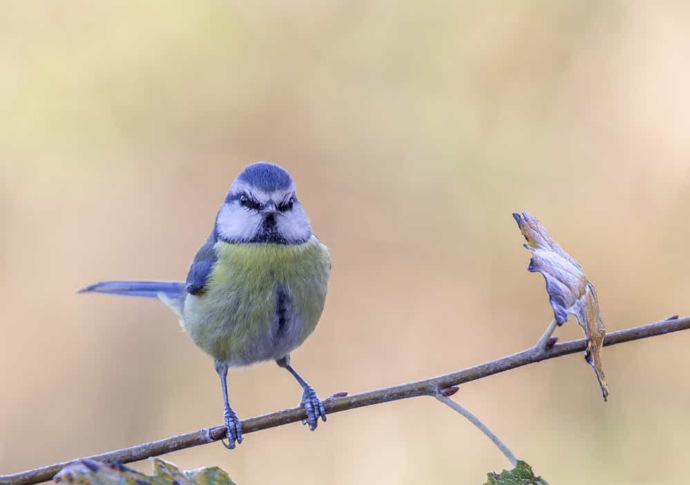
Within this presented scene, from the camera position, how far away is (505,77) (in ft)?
16.9

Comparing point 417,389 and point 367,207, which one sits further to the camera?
point 367,207

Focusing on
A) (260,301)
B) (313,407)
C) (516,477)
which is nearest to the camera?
(516,477)

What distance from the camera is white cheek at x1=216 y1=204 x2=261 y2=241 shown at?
2873mm

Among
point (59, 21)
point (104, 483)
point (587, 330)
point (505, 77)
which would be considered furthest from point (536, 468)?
point (59, 21)

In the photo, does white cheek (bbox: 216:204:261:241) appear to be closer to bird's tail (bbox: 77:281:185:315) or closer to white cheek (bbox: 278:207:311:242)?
white cheek (bbox: 278:207:311:242)

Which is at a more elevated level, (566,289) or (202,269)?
(202,269)

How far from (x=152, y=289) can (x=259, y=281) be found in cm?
109

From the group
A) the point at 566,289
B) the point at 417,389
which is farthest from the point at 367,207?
the point at 566,289

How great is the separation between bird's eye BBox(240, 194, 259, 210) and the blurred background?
1.77 m

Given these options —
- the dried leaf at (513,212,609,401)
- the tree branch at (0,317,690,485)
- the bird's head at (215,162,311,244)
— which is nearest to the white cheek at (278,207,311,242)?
the bird's head at (215,162,311,244)

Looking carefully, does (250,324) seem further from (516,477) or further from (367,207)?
(367,207)

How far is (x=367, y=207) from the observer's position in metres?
4.96

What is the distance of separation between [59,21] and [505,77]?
9.67 feet

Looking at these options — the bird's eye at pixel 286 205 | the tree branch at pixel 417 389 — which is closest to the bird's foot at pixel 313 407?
the tree branch at pixel 417 389
